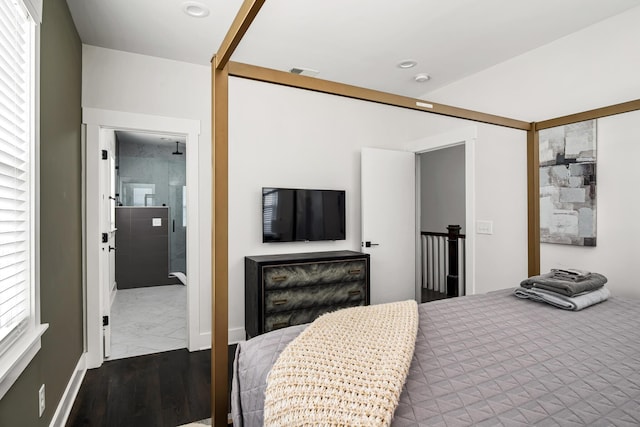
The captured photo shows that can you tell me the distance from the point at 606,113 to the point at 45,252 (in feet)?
11.0

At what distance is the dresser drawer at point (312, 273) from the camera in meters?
3.00

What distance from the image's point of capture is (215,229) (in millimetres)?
1509

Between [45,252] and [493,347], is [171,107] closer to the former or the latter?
[45,252]

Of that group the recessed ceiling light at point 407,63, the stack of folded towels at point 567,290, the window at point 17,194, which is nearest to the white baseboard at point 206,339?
the window at point 17,194

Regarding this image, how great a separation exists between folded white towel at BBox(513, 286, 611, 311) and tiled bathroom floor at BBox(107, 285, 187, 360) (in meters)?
2.86

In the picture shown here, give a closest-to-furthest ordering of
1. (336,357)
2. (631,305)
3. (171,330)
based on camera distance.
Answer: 1. (336,357)
2. (631,305)
3. (171,330)

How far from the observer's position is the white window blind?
1.36 metres

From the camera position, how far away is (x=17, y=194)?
1.50 meters

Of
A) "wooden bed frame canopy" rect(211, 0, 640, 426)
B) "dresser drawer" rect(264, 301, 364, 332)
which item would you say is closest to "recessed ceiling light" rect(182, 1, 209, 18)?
"wooden bed frame canopy" rect(211, 0, 640, 426)

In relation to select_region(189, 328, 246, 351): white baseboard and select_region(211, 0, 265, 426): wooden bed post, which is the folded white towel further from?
select_region(189, 328, 246, 351): white baseboard

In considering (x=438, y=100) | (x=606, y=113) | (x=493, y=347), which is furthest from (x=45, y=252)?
(x=438, y=100)

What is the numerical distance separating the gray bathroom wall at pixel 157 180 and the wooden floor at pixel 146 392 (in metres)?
3.93

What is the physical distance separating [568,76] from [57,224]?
3.67 metres

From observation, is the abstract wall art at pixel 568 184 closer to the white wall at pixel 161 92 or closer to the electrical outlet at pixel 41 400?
the white wall at pixel 161 92
